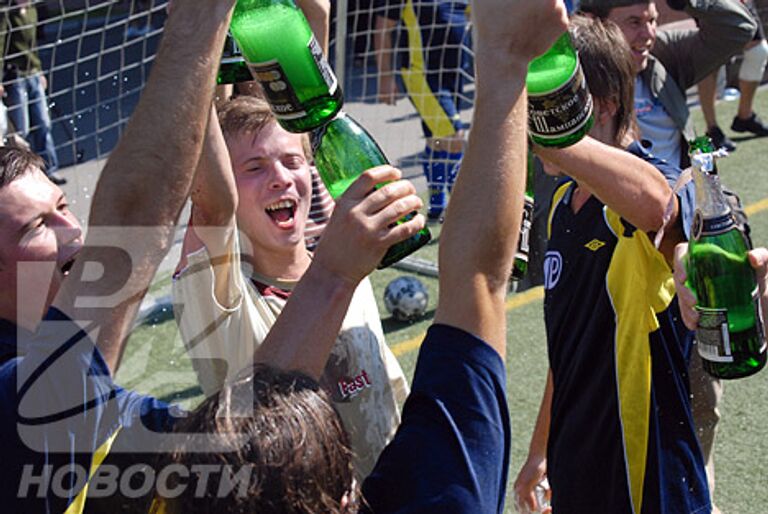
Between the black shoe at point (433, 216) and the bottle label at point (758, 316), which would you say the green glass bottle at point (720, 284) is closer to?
the bottle label at point (758, 316)

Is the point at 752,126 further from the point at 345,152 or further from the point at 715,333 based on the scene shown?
the point at 345,152

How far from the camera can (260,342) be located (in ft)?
9.23

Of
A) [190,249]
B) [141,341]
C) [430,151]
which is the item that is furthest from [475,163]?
[430,151]

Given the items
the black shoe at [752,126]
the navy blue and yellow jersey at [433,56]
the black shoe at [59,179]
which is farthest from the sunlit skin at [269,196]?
the black shoe at [752,126]

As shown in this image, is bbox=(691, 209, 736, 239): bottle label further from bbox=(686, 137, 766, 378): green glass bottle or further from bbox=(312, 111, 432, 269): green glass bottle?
bbox=(312, 111, 432, 269): green glass bottle

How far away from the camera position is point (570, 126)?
2.31 m

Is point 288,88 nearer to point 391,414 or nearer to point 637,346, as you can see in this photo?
point 391,414

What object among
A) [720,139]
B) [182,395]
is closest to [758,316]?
[182,395]

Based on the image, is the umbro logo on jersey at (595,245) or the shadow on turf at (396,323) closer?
the umbro logo on jersey at (595,245)

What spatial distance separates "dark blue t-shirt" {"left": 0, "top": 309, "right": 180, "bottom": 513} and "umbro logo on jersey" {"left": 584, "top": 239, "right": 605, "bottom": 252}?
154 cm

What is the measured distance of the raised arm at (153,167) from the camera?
5.70ft

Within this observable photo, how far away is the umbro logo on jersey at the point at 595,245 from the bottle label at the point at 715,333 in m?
0.48

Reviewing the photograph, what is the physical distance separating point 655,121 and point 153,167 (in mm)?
4172

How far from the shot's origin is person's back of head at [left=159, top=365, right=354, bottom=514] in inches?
63.3
